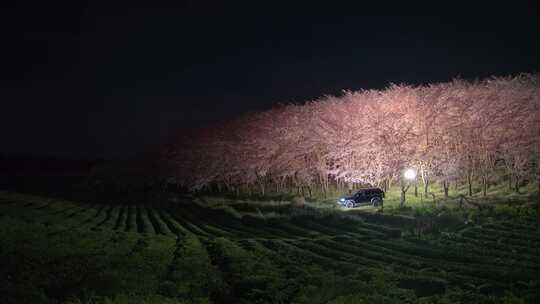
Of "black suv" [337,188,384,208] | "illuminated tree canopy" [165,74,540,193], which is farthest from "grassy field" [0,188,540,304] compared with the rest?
"illuminated tree canopy" [165,74,540,193]

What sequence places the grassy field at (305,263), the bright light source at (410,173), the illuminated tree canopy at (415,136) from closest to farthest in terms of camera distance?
the grassy field at (305,263)
the illuminated tree canopy at (415,136)
the bright light source at (410,173)

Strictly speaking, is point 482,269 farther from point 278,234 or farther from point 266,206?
point 266,206

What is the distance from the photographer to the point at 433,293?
14.3m

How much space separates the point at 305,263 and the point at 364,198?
2266 centimetres

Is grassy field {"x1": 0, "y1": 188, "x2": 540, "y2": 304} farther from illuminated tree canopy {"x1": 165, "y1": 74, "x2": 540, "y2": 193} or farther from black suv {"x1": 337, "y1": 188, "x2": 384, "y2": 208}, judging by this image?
illuminated tree canopy {"x1": 165, "y1": 74, "x2": 540, "y2": 193}

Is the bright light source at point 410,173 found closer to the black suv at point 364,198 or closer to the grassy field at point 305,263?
the black suv at point 364,198

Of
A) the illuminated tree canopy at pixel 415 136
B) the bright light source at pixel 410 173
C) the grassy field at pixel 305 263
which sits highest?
the illuminated tree canopy at pixel 415 136

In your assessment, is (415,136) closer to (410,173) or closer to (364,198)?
(410,173)

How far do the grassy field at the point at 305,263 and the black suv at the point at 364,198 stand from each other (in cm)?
888

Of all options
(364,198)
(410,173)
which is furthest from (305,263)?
(410,173)

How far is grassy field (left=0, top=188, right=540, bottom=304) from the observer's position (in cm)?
1432

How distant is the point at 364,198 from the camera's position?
4122cm

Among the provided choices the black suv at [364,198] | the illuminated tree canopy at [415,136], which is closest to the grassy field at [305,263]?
the black suv at [364,198]

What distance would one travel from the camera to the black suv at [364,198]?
40.9 metres
